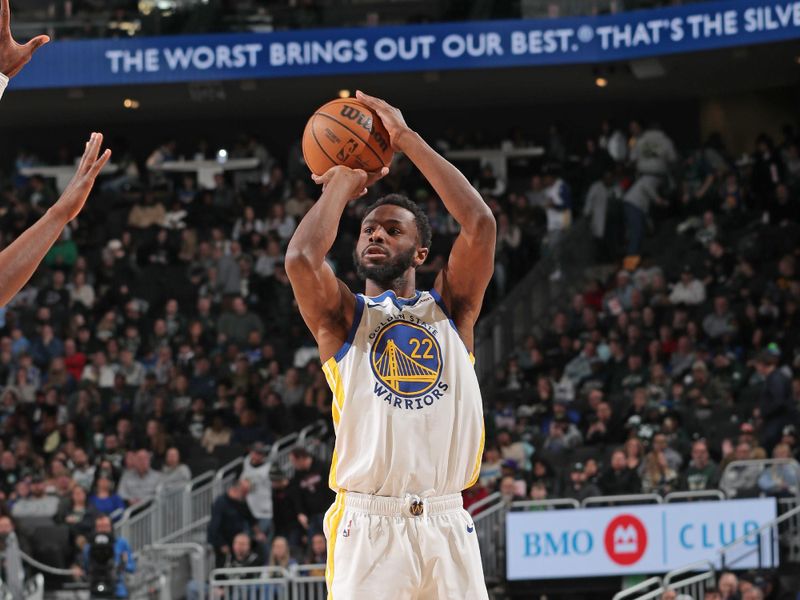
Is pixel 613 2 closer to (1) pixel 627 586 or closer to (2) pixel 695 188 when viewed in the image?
(2) pixel 695 188

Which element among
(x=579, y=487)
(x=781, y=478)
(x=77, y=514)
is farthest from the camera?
(x=77, y=514)

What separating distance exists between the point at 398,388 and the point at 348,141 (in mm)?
1019

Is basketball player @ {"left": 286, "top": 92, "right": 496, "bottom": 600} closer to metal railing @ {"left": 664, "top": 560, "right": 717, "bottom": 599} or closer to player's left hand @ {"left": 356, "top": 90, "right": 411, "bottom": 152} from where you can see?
player's left hand @ {"left": 356, "top": 90, "right": 411, "bottom": 152}

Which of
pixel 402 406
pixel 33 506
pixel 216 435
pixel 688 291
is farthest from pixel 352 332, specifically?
pixel 688 291

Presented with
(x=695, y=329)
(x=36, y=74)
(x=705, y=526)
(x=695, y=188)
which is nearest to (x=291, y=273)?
(x=705, y=526)

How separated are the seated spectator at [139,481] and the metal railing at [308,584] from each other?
10.1 ft

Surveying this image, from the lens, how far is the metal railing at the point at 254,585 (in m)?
Answer: 15.1

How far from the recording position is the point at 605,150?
22656 millimetres

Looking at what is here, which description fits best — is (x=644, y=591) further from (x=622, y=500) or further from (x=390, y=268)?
(x=390, y=268)

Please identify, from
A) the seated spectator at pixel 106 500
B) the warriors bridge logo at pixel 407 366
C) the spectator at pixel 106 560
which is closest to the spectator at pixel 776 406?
the spectator at pixel 106 560

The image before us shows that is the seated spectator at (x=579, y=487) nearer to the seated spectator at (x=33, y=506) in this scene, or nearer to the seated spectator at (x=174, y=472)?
the seated spectator at (x=174, y=472)

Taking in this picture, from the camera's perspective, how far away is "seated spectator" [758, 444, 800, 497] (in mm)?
15234

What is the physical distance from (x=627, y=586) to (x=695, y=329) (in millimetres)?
4305

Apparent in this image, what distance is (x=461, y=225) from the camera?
20.6 ft
